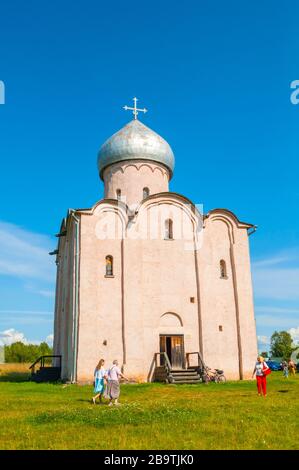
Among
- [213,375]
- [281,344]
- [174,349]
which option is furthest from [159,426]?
[281,344]

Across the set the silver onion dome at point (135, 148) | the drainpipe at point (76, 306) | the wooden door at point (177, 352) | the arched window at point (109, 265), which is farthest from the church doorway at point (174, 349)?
the silver onion dome at point (135, 148)

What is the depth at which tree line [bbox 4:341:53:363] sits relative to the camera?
62263 millimetres

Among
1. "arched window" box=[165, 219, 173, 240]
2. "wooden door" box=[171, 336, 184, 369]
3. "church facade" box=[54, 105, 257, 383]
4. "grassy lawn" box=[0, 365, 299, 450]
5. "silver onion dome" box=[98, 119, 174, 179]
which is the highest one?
"silver onion dome" box=[98, 119, 174, 179]

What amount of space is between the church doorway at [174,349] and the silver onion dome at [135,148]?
9.22 m

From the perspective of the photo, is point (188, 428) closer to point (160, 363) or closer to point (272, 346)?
point (160, 363)

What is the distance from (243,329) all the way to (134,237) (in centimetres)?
653

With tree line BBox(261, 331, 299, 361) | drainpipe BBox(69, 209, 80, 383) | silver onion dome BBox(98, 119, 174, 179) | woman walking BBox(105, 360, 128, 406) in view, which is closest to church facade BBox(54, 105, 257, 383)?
drainpipe BBox(69, 209, 80, 383)

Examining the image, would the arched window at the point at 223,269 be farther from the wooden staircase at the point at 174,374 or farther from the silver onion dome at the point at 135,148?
the silver onion dome at the point at 135,148

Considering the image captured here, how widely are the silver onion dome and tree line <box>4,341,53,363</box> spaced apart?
1774 inches

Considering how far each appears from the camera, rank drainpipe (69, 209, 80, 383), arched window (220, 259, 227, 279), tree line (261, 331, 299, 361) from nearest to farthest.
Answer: drainpipe (69, 209, 80, 383) < arched window (220, 259, 227, 279) < tree line (261, 331, 299, 361)

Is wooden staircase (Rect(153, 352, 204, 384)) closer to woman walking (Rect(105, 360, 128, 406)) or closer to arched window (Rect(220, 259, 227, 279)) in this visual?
arched window (Rect(220, 259, 227, 279))

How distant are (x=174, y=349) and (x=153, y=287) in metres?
2.81

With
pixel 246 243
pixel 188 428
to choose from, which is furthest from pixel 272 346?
pixel 188 428
